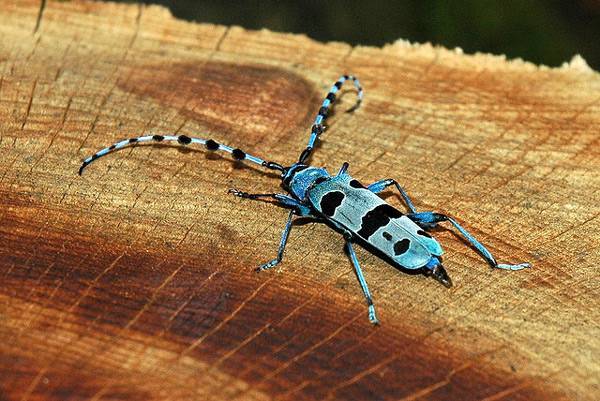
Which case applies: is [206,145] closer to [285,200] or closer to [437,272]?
[285,200]

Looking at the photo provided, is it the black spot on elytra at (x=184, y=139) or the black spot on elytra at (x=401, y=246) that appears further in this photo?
the black spot on elytra at (x=184, y=139)

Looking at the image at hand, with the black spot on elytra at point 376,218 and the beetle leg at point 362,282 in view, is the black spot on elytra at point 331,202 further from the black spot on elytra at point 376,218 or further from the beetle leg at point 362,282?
the beetle leg at point 362,282

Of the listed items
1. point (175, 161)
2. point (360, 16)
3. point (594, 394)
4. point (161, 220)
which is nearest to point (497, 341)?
point (594, 394)

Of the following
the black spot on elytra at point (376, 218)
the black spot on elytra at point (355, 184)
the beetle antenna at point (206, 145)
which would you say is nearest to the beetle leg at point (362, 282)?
the black spot on elytra at point (376, 218)

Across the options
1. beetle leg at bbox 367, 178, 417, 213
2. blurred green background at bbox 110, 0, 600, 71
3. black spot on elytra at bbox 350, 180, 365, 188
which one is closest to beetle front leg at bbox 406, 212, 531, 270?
beetle leg at bbox 367, 178, 417, 213

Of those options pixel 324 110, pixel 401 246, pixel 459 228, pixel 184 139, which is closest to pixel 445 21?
pixel 324 110

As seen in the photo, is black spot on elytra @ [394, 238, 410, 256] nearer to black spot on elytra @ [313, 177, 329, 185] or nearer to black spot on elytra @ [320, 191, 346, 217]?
black spot on elytra @ [320, 191, 346, 217]
